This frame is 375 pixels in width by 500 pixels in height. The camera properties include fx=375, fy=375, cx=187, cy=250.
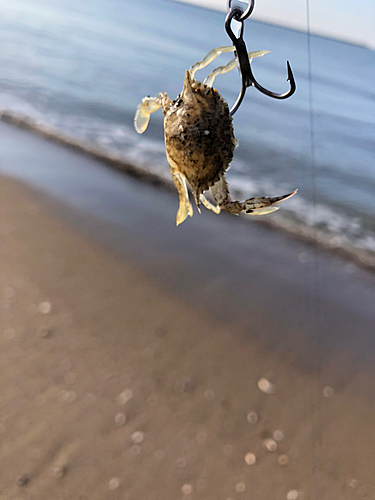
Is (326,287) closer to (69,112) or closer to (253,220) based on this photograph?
(253,220)

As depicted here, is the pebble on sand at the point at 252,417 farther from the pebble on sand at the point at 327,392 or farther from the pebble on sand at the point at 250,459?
the pebble on sand at the point at 327,392

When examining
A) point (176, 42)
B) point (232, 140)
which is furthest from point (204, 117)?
point (176, 42)

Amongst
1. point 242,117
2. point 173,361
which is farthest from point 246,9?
point 242,117

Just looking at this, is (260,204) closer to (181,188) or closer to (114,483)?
(181,188)

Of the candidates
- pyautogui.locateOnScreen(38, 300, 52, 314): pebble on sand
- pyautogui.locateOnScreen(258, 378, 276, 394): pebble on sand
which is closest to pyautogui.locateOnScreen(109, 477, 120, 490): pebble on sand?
pyautogui.locateOnScreen(258, 378, 276, 394): pebble on sand

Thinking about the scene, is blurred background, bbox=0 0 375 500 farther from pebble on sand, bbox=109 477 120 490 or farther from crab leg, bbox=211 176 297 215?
crab leg, bbox=211 176 297 215

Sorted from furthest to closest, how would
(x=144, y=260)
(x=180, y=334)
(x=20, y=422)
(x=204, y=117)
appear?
(x=144, y=260), (x=180, y=334), (x=20, y=422), (x=204, y=117)
